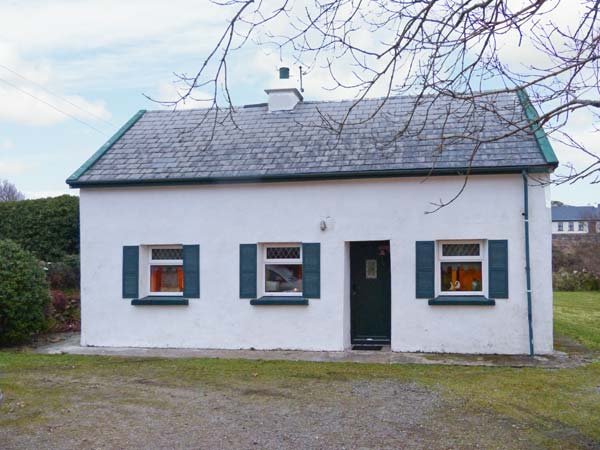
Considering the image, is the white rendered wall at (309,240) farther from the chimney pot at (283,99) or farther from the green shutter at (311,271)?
the chimney pot at (283,99)

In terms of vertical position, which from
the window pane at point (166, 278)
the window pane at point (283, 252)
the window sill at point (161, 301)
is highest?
the window pane at point (283, 252)

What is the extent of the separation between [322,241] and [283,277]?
1193 mm

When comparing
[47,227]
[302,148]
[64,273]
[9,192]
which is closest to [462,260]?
[302,148]

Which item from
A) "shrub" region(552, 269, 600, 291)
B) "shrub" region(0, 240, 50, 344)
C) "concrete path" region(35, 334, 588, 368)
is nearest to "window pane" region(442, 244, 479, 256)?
"concrete path" region(35, 334, 588, 368)

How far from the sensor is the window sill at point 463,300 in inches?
488

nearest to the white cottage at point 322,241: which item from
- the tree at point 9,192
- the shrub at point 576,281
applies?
the shrub at point 576,281

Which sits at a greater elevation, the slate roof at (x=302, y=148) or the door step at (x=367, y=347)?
the slate roof at (x=302, y=148)

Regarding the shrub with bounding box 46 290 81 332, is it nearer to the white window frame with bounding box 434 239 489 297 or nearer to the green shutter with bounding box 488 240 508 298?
the white window frame with bounding box 434 239 489 297

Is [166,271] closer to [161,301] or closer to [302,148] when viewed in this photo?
[161,301]

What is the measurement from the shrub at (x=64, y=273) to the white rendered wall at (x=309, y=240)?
5.53m

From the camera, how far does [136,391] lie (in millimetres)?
9695

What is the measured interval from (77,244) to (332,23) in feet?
54.2

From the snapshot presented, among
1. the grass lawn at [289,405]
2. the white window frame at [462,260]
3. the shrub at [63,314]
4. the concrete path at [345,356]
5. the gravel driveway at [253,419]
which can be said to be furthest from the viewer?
the shrub at [63,314]

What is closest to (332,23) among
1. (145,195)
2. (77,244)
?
(145,195)
